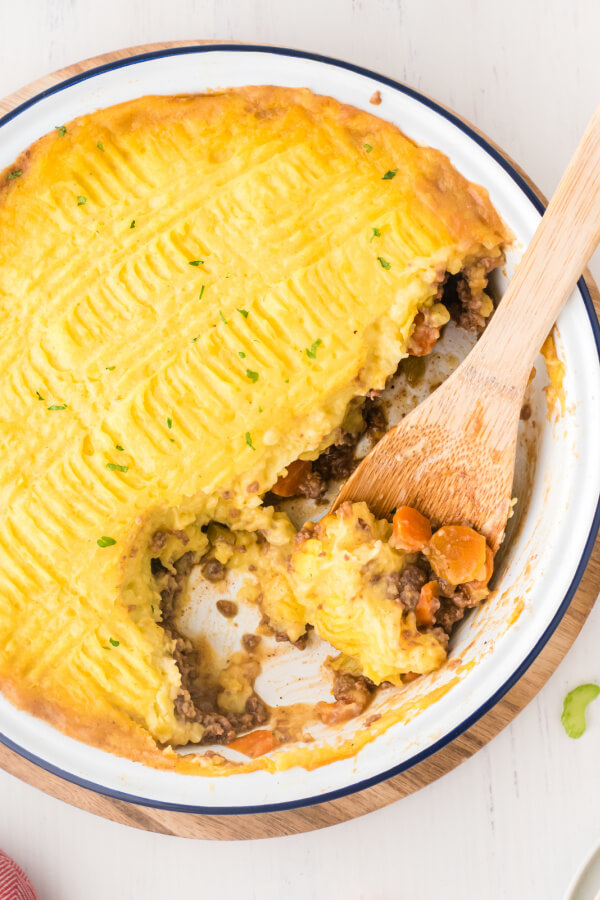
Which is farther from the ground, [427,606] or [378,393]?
[378,393]

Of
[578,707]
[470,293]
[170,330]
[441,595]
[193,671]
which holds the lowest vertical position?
[578,707]

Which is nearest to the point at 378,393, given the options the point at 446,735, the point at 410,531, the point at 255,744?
the point at 410,531

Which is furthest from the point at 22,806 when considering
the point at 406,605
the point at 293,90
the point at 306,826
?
the point at 293,90

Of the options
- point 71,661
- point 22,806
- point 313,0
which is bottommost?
point 22,806

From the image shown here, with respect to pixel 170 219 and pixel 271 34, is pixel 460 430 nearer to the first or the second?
pixel 170 219

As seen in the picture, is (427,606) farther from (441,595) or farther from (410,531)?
(410,531)

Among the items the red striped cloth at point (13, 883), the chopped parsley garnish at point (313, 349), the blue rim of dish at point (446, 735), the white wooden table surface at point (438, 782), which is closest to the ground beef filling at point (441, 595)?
the blue rim of dish at point (446, 735)
